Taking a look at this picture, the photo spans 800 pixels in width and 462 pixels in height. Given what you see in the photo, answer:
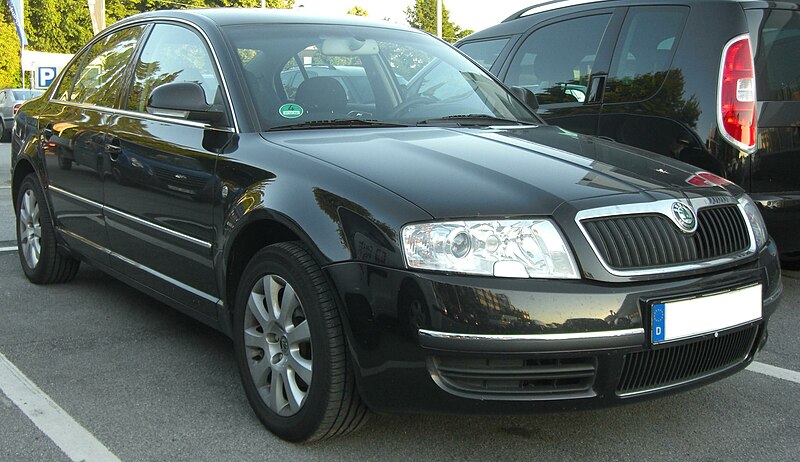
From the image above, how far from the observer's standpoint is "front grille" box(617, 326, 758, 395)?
274 cm

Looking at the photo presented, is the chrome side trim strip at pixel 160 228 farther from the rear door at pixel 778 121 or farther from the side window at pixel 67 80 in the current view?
the rear door at pixel 778 121

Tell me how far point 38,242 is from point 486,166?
11.4ft

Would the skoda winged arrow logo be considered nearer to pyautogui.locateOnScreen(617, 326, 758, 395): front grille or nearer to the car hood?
the car hood

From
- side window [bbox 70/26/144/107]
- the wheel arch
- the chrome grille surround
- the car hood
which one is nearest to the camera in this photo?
the chrome grille surround

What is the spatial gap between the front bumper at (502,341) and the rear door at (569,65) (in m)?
2.91

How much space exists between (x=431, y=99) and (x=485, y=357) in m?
1.72

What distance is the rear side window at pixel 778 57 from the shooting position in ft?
16.0

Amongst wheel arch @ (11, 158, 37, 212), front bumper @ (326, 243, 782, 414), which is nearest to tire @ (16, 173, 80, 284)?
wheel arch @ (11, 158, 37, 212)

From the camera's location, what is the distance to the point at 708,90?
4.84 meters

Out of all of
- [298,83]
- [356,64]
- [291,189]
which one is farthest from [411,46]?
[291,189]

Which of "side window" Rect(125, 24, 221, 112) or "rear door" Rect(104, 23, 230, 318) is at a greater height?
"side window" Rect(125, 24, 221, 112)

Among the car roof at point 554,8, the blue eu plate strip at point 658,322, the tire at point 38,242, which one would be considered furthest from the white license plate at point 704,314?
the tire at point 38,242

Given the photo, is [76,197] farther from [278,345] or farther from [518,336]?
[518,336]

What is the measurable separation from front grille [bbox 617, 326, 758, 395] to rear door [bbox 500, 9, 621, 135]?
2.66 m
